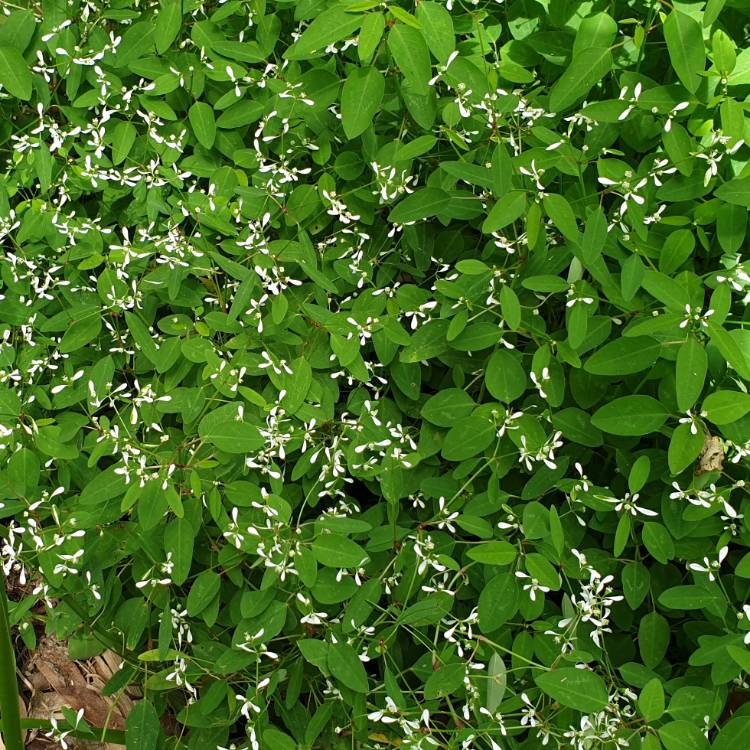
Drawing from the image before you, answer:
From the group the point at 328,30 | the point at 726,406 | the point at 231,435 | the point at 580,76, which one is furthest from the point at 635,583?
the point at 328,30

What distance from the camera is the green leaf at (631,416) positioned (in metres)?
1.69

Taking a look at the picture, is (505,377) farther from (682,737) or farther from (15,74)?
(15,74)

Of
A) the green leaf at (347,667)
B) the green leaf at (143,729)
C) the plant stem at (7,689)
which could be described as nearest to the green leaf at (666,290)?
the green leaf at (347,667)

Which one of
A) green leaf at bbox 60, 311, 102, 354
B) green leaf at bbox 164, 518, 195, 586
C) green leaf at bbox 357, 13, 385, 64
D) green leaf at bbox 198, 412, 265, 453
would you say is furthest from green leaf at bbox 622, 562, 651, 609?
green leaf at bbox 60, 311, 102, 354

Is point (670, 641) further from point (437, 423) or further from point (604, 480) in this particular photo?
point (437, 423)

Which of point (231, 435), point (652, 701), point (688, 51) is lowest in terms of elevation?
point (652, 701)

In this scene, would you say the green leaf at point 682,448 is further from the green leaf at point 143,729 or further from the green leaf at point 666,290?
the green leaf at point 143,729

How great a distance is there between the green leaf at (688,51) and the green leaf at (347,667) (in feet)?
4.33

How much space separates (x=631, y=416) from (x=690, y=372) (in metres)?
0.16

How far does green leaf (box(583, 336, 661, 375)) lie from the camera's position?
1671 millimetres

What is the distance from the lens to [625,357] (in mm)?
1685

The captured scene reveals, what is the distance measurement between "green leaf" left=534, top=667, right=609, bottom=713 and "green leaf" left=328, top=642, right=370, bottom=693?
1.13ft

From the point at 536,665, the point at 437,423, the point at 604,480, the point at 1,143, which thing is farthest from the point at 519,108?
the point at 1,143

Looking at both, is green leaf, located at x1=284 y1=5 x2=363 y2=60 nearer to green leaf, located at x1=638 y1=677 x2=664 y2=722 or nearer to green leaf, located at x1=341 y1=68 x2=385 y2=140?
green leaf, located at x1=341 y1=68 x2=385 y2=140
